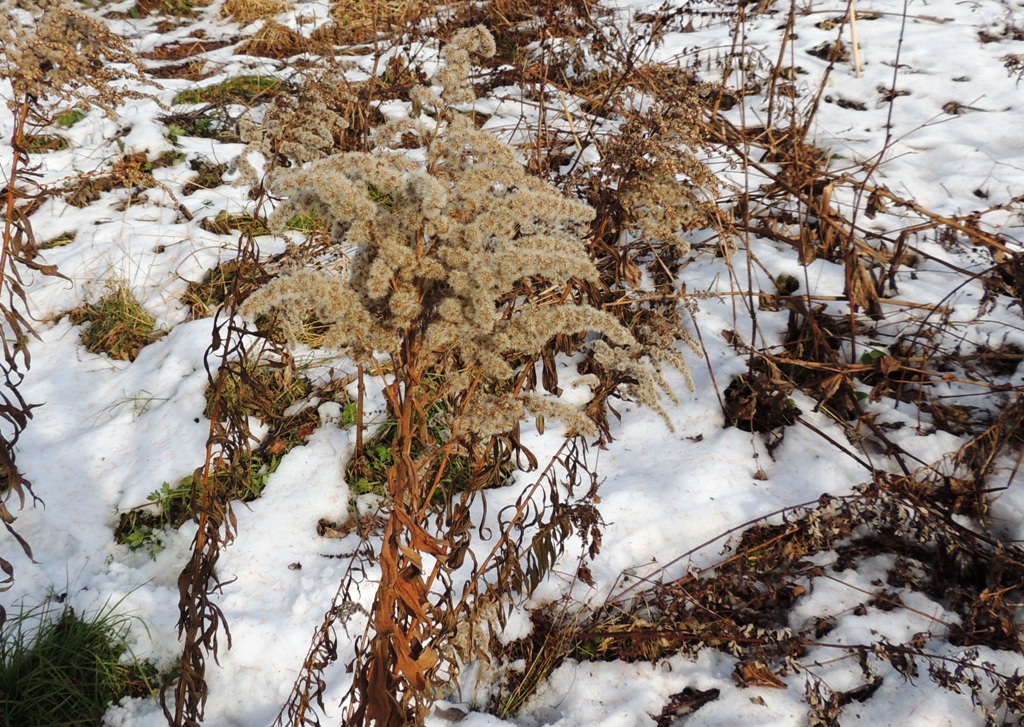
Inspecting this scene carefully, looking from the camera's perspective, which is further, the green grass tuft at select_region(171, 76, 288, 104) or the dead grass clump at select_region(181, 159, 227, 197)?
the green grass tuft at select_region(171, 76, 288, 104)

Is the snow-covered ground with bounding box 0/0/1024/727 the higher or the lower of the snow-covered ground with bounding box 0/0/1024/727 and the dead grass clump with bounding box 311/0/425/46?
the lower

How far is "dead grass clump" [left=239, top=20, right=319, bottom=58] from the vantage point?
6605mm

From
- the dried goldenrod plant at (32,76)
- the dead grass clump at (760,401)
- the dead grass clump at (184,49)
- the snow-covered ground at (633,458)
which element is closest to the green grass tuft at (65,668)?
the snow-covered ground at (633,458)

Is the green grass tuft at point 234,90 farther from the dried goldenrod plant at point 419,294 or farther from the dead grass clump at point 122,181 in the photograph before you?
the dried goldenrod plant at point 419,294

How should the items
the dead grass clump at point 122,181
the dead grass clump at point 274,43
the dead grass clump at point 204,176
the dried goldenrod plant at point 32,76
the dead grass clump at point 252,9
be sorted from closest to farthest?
the dried goldenrod plant at point 32,76 < the dead grass clump at point 122,181 < the dead grass clump at point 204,176 < the dead grass clump at point 274,43 < the dead grass clump at point 252,9

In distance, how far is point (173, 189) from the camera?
475cm

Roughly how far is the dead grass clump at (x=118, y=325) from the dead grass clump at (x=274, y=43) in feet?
12.5

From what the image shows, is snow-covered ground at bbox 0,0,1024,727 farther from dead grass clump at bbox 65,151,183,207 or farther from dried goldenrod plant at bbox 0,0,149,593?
dried goldenrod plant at bbox 0,0,149,593

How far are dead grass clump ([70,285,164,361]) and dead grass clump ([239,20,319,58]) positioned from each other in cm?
380

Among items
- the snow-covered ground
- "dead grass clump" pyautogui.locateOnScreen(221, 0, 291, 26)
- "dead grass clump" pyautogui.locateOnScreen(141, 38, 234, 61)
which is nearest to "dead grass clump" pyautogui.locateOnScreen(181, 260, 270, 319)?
the snow-covered ground

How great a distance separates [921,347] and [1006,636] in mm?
1293

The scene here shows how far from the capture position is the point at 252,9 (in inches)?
291

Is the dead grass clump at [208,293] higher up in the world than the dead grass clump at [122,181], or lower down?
lower down

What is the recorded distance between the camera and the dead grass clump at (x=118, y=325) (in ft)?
12.2
